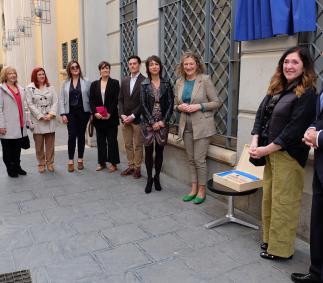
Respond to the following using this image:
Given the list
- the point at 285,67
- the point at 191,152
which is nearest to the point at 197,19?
the point at 191,152

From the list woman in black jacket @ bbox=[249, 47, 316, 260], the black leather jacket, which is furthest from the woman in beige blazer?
woman in black jacket @ bbox=[249, 47, 316, 260]

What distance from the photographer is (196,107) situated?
4.50 meters

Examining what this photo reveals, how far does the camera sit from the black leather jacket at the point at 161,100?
5.03 meters

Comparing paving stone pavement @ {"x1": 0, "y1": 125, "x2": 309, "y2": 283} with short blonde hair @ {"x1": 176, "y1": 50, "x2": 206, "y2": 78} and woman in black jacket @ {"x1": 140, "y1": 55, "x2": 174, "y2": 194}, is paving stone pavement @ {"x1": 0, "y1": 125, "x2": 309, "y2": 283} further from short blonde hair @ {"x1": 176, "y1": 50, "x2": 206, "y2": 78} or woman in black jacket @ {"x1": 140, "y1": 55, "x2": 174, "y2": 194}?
short blonde hair @ {"x1": 176, "y1": 50, "x2": 206, "y2": 78}

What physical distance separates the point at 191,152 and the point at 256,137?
149cm

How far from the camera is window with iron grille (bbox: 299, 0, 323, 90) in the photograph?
3.54m

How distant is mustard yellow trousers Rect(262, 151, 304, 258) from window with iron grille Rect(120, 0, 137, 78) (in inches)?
179

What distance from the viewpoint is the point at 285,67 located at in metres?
3.07

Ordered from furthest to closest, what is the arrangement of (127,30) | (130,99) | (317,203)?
(127,30), (130,99), (317,203)

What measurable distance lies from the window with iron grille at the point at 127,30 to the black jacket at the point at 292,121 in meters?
4.46

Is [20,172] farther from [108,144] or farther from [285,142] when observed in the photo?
[285,142]

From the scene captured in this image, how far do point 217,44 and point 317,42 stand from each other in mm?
1593

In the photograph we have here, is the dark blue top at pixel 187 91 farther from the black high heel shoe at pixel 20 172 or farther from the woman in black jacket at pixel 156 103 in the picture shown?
the black high heel shoe at pixel 20 172

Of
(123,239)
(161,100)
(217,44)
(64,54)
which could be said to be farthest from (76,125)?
(64,54)
